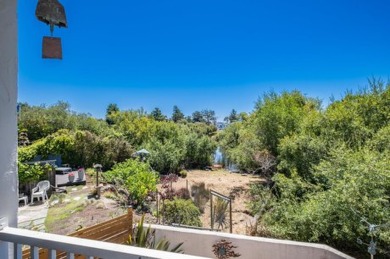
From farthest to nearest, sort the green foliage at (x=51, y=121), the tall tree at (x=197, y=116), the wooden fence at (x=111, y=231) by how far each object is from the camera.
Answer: the tall tree at (x=197, y=116) → the green foliage at (x=51, y=121) → the wooden fence at (x=111, y=231)

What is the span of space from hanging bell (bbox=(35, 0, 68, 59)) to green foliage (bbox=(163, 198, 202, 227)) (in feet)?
19.0

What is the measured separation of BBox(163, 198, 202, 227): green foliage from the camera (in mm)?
6793

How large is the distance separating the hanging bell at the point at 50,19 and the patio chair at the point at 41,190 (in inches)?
341

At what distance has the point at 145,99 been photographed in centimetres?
2834

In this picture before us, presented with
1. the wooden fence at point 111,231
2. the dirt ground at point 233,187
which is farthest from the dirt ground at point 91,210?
the wooden fence at point 111,231

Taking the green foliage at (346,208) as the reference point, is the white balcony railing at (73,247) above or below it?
above

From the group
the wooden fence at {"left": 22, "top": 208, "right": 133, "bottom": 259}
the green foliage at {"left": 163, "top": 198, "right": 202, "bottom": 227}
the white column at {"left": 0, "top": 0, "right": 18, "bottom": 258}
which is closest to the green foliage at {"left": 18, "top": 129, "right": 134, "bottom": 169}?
the green foliage at {"left": 163, "top": 198, "right": 202, "bottom": 227}

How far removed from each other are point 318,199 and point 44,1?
653 centimetres

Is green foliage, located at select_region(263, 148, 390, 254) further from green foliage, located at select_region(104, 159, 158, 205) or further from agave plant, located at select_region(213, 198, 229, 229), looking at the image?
green foliage, located at select_region(104, 159, 158, 205)

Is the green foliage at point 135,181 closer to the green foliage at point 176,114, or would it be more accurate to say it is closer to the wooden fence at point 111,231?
the wooden fence at point 111,231

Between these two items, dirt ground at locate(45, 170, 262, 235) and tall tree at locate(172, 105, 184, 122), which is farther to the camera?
tall tree at locate(172, 105, 184, 122)

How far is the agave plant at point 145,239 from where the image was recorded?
381 centimetres

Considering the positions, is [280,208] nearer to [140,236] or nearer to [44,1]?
[140,236]

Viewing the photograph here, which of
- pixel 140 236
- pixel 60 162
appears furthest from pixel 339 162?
pixel 60 162
